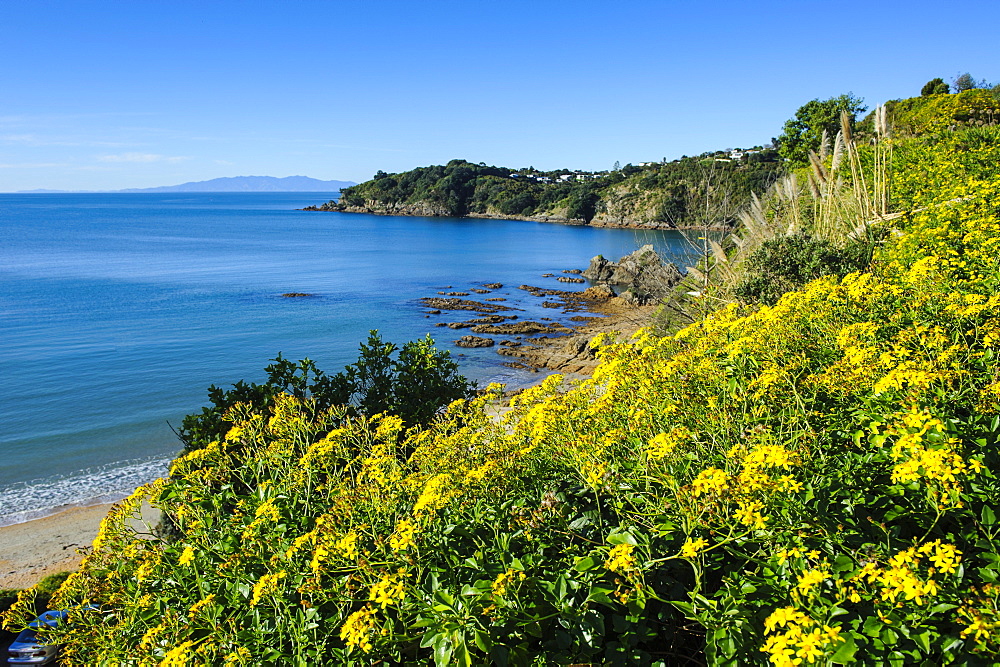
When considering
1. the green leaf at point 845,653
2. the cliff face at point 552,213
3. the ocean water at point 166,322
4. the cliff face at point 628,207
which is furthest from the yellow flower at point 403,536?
the cliff face at point 628,207

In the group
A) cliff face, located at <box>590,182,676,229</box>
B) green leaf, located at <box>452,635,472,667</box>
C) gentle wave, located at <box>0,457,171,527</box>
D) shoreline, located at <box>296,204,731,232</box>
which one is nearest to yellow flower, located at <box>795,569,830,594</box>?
green leaf, located at <box>452,635,472,667</box>

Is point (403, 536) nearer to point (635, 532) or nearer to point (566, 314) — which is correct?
point (635, 532)

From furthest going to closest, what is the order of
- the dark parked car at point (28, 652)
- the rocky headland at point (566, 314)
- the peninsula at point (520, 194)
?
the peninsula at point (520, 194) < the rocky headland at point (566, 314) < the dark parked car at point (28, 652)

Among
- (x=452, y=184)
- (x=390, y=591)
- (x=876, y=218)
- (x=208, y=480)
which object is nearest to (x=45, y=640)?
(x=208, y=480)

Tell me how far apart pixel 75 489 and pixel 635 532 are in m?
18.7

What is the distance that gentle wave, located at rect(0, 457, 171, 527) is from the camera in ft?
50.9

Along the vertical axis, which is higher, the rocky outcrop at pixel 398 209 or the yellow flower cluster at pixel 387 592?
→ the rocky outcrop at pixel 398 209

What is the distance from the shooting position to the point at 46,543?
13734 mm

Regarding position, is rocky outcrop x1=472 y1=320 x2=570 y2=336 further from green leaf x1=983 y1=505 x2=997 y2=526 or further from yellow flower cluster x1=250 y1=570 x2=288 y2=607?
green leaf x1=983 y1=505 x2=997 y2=526

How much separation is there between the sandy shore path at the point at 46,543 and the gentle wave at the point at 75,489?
1.33 feet

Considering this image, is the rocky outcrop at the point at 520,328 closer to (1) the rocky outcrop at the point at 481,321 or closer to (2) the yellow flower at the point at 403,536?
(1) the rocky outcrop at the point at 481,321

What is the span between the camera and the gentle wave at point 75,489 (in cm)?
1550

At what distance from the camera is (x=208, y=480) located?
4035mm

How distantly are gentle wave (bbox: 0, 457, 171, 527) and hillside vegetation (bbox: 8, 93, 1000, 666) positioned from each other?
47.1 ft
